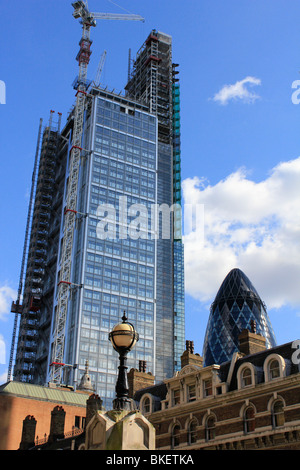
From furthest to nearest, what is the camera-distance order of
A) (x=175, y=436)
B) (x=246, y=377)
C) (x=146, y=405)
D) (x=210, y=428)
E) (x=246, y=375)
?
(x=146, y=405)
(x=175, y=436)
(x=210, y=428)
(x=246, y=375)
(x=246, y=377)

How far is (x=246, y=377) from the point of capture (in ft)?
134

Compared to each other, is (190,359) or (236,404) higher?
(190,359)

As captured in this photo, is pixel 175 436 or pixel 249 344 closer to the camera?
pixel 175 436

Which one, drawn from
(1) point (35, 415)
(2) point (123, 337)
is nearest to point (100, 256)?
(1) point (35, 415)

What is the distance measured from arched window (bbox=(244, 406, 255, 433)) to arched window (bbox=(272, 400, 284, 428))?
1896mm

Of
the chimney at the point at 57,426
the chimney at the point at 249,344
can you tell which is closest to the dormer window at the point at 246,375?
the chimney at the point at 249,344

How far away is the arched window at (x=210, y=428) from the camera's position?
41562 mm

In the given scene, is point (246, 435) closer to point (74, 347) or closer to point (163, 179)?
point (74, 347)

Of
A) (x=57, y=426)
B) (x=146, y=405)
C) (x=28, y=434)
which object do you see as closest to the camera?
(x=146, y=405)

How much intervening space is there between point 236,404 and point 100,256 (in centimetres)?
11633

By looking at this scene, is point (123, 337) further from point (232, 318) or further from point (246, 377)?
point (232, 318)

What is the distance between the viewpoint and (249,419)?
39.1m

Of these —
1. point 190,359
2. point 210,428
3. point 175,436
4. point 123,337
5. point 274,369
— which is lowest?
point 123,337
